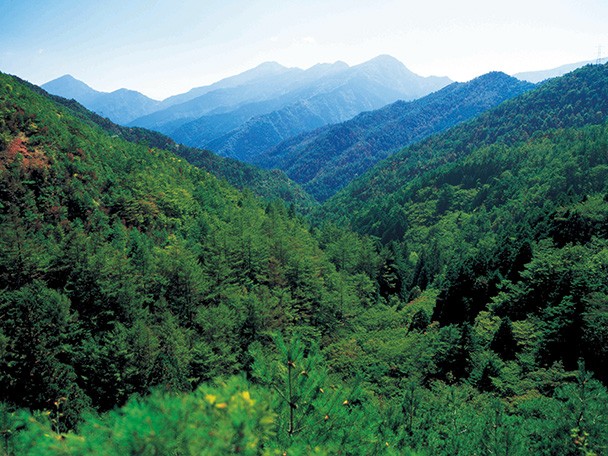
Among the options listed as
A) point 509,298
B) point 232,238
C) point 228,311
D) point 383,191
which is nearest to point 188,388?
point 228,311

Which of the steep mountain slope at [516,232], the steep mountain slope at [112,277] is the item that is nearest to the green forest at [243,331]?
the steep mountain slope at [112,277]

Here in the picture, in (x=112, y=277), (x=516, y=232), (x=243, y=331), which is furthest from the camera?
(x=516, y=232)

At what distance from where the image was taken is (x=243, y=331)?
35156 mm

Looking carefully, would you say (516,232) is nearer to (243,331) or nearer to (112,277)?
(243,331)

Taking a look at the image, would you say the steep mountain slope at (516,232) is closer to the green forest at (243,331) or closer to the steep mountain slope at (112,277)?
the green forest at (243,331)

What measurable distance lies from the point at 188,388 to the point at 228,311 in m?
8.98

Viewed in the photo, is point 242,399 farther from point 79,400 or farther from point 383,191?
point 383,191

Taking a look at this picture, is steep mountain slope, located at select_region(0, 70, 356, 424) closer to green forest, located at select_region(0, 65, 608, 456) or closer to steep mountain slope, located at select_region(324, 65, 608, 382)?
green forest, located at select_region(0, 65, 608, 456)

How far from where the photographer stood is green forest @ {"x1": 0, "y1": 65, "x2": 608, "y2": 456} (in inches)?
299

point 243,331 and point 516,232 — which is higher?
point 243,331

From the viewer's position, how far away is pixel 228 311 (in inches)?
1364

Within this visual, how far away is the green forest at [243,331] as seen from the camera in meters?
7.58

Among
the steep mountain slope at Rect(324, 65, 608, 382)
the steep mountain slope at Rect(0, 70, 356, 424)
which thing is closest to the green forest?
the steep mountain slope at Rect(0, 70, 356, 424)

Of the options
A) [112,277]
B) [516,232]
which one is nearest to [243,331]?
[112,277]
